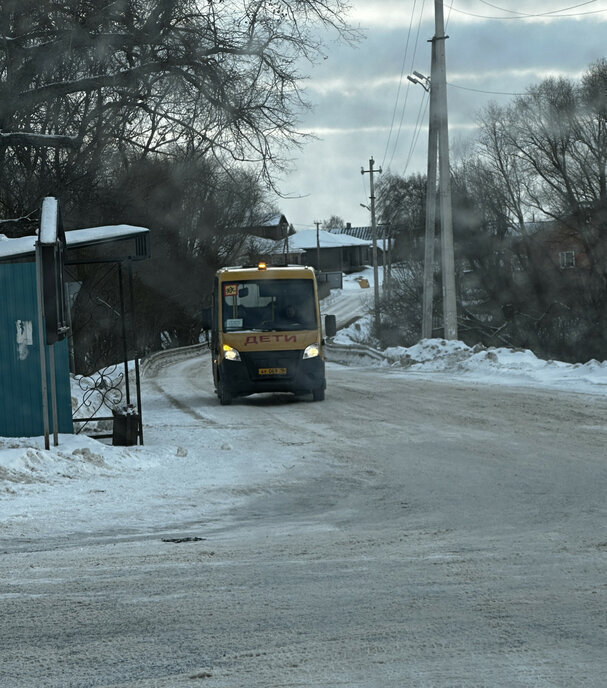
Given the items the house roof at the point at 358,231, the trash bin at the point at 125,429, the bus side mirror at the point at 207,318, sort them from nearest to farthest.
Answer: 1. the trash bin at the point at 125,429
2. the bus side mirror at the point at 207,318
3. the house roof at the point at 358,231

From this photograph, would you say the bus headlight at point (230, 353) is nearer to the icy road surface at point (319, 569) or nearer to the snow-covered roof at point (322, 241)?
the icy road surface at point (319, 569)

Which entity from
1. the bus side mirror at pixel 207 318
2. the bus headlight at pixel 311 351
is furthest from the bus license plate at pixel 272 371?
the bus side mirror at pixel 207 318

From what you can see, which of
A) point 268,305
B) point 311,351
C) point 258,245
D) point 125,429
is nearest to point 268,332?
point 268,305

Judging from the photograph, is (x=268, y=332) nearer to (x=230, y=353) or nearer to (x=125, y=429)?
(x=230, y=353)

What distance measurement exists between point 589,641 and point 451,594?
92 centimetres

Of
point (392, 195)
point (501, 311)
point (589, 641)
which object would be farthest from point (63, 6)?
point (392, 195)

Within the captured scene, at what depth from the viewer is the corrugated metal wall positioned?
11.2 meters

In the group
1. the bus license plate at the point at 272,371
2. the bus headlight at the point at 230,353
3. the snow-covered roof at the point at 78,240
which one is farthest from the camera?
the bus headlight at the point at 230,353

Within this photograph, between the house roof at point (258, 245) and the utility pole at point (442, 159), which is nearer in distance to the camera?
the utility pole at point (442, 159)

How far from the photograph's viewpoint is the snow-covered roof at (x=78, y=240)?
11039mm

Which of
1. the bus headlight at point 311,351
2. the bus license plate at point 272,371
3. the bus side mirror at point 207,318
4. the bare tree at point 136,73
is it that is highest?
the bare tree at point 136,73

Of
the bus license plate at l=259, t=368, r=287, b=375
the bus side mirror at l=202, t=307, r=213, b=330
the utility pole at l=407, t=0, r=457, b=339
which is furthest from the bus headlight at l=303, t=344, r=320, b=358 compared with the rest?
the utility pole at l=407, t=0, r=457, b=339

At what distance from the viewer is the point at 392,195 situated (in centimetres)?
7188

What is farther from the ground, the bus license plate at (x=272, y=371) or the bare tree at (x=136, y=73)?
the bare tree at (x=136, y=73)
